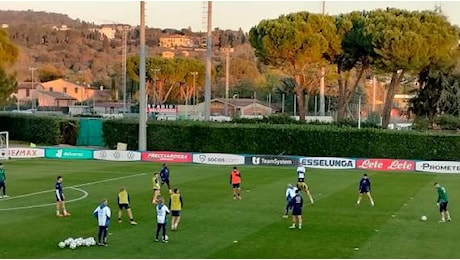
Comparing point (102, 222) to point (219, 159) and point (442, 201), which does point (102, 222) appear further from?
point (219, 159)

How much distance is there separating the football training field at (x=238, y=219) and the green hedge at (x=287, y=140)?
9656 mm

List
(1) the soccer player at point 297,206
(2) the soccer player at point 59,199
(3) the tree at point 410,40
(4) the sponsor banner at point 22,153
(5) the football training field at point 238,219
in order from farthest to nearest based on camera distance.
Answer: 1. (3) the tree at point 410,40
2. (4) the sponsor banner at point 22,153
3. (2) the soccer player at point 59,199
4. (1) the soccer player at point 297,206
5. (5) the football training field at point 238,219

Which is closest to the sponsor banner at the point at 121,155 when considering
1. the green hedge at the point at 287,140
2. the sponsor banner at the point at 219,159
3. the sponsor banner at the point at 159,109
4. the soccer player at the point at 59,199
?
the sponsor banner at the point at 219,159

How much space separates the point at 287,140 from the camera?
2470 inches

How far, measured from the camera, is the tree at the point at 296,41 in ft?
238

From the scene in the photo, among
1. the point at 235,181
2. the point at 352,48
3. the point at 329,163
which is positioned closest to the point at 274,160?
the point at 329,163

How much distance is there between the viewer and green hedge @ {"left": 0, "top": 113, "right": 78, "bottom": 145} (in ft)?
240

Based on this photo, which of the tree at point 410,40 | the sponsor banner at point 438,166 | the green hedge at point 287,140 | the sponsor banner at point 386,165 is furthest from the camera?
the tree at point 410,40

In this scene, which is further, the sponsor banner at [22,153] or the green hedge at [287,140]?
the sponsor banner at [22,153]

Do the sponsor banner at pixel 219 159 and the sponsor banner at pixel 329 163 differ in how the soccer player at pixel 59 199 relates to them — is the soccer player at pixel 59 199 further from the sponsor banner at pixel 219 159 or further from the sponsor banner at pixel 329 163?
the sponsor banner at pixel 329 163

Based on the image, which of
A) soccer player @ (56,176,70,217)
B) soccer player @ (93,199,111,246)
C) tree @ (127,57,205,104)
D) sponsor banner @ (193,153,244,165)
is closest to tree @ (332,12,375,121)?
sponsor banner @ (193,153,244,165)

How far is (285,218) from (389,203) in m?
7.92

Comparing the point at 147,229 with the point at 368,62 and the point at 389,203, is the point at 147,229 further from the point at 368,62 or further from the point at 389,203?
the point at 368,62

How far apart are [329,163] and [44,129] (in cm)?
3218
